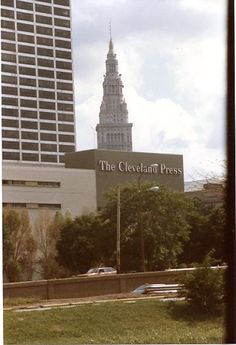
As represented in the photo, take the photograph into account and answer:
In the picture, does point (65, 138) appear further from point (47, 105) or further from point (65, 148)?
point (47, 105)

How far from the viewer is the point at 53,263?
14.6 meters

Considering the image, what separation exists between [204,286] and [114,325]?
1.08 meters

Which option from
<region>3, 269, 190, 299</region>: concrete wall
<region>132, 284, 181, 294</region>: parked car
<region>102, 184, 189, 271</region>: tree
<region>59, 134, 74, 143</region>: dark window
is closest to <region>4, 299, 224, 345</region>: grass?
<region>132, 284, 181, 294</region>: parked car

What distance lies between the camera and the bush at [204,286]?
5.68 meters

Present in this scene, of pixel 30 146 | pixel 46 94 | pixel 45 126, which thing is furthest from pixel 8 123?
pixel 30 146

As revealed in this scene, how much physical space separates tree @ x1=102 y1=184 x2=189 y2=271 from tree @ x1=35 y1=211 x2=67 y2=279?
6.39 ft

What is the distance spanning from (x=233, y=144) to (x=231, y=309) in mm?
651

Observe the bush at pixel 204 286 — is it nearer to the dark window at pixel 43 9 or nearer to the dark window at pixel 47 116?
the dark window at pixel 43 9

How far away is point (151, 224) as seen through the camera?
37.2 feet

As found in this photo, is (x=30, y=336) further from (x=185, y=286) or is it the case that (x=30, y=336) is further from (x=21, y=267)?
(x=21, y=267)

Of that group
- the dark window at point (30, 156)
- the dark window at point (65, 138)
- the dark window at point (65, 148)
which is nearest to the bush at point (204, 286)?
the dark window at point (65, 138)

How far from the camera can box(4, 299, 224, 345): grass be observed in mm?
3625

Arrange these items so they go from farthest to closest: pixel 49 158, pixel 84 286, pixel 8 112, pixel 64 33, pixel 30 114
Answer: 1. pixel 49 158
2. pixel 30 114
3. pixel 84 286
4. pixel 64 33
5. pixel 8 112

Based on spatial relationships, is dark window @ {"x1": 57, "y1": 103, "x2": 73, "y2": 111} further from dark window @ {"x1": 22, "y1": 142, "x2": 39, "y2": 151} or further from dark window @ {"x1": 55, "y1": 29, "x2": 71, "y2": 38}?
dark window @ {"x1": 55, "y1": 29, "x2": 71, "y2": 38}
